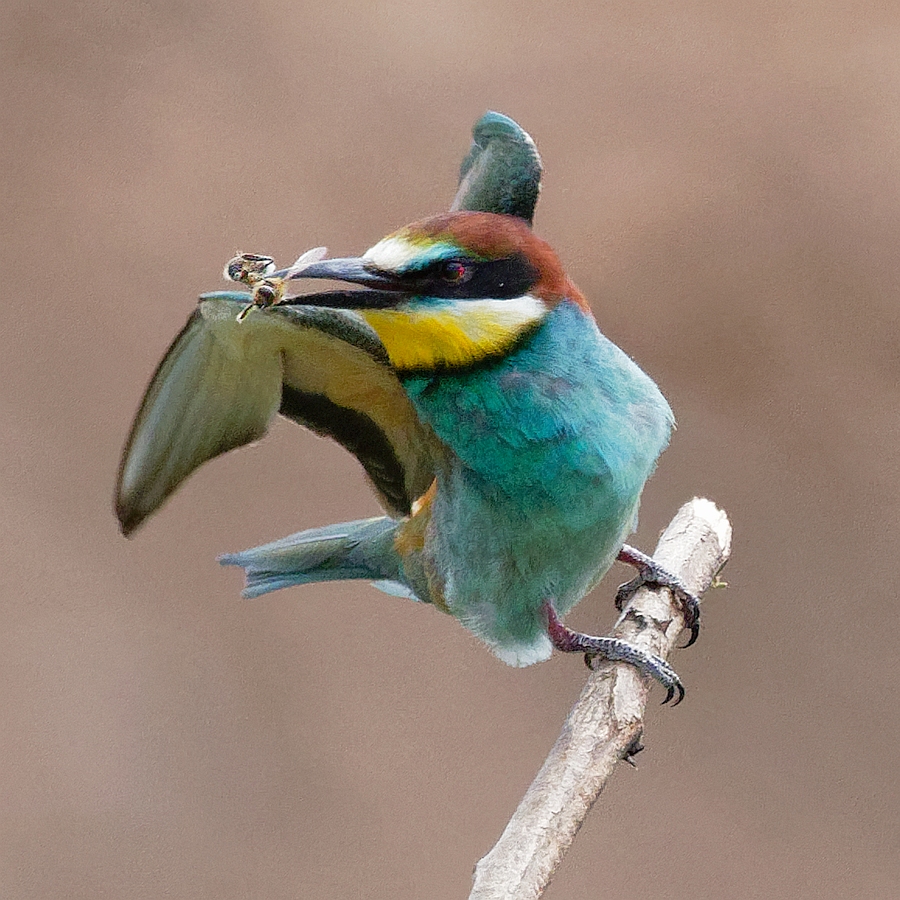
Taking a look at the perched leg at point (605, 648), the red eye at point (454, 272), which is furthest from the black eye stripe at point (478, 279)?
the perched leg at point (605, 648)

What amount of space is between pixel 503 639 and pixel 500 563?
79 mm

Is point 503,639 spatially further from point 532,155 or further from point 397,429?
point 532,155

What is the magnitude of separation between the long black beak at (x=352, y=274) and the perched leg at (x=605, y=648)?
31 centimetres

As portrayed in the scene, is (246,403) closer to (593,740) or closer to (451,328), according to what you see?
(451,328)

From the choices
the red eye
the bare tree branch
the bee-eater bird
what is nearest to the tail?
the bee-eater bird

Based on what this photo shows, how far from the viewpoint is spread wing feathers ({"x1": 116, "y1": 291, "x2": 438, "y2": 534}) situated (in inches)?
32.2

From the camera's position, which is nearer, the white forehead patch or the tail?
the white forehead patch

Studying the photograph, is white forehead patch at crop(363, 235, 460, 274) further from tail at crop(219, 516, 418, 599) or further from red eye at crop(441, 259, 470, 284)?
tail at crop(219, 516, 418, 599)

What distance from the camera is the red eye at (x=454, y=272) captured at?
724 millimetres

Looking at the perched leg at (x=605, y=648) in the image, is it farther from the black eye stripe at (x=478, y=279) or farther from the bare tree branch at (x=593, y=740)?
the black eye stripe at (x=478, y=279)

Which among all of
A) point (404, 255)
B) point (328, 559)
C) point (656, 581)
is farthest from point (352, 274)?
point (656, 581)

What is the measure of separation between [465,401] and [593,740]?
0.25 m

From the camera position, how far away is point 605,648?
3.02 feet

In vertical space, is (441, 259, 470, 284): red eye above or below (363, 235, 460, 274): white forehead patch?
above
